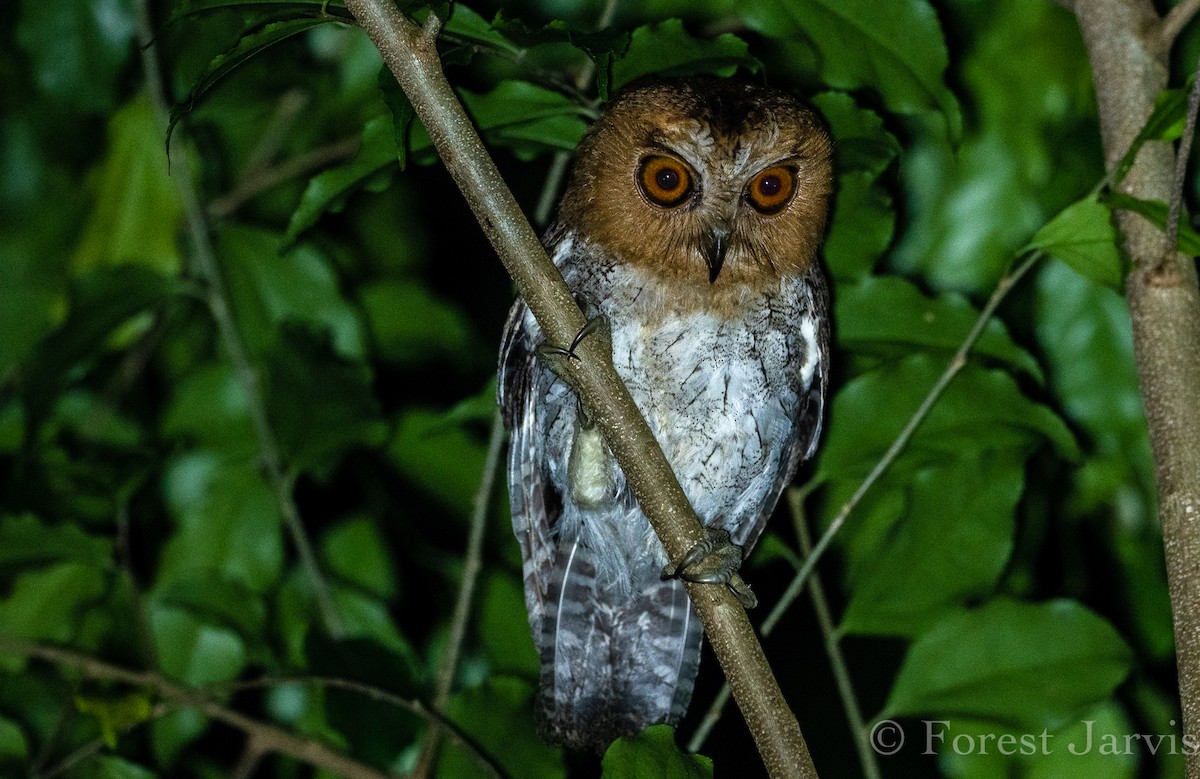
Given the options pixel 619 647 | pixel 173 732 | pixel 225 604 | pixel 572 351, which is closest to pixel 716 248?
pixel 572 351

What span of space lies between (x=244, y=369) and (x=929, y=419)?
3.75 feet

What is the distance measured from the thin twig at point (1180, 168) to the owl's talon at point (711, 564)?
0.61m

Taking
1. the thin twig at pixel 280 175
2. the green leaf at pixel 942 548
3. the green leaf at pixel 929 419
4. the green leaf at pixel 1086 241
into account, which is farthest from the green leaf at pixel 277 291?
the green leaf at pixel 1086 241

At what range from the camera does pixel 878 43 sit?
4.60 ft

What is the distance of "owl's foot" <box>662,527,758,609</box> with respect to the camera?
3.99 feet

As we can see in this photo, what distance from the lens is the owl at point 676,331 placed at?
5.10ft

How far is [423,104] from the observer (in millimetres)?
1068

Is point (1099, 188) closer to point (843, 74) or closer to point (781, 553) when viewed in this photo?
point (843, 74)

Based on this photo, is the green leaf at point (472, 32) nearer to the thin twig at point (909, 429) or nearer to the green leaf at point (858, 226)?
the green leaf at point (858, 226)

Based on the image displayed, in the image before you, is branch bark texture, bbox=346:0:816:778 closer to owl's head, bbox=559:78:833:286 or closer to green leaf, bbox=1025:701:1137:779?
owl's head, bbox=559:78:833:286

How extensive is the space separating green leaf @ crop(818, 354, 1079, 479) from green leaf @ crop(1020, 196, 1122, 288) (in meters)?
0.26

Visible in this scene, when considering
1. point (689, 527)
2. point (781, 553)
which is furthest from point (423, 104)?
point (781, 553)

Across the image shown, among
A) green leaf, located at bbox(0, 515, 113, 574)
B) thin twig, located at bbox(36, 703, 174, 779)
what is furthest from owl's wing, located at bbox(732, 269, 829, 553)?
green leaf, located at bbox(0, 515, 113, 574)

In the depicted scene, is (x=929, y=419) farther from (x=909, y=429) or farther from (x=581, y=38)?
(x=581, y=38)
